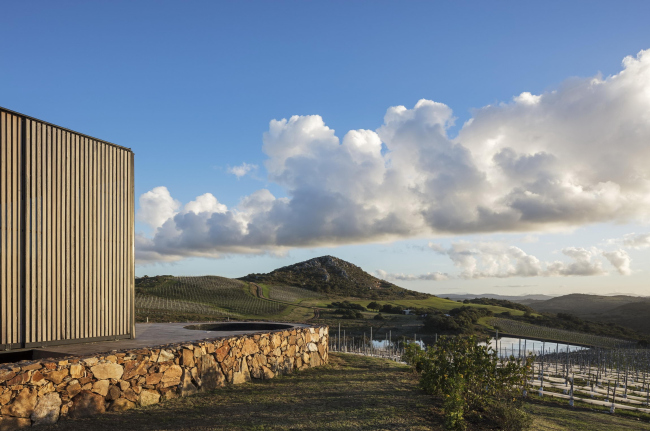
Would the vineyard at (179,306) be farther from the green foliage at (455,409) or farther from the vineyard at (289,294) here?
the green foliage at (455,409)

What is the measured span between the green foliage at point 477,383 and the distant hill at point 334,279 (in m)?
81.2

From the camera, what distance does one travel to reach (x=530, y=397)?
55.7ft

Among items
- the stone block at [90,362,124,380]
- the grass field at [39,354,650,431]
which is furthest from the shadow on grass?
the stone block at [90,362,124,380]

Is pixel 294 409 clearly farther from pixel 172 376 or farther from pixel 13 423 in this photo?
pixel 13 423

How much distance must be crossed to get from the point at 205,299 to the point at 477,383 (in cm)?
6177

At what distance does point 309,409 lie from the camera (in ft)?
28.2

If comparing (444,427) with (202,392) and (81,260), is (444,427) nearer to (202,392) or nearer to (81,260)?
(202,392)

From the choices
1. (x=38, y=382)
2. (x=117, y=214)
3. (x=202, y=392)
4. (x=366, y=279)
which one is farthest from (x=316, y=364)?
(x=366, y=279)

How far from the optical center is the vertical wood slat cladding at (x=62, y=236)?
8.72 m

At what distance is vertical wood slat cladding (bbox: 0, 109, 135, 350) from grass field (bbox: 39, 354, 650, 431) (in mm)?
2871

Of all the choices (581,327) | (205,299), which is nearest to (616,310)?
(581,327)

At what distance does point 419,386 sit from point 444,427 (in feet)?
9.15

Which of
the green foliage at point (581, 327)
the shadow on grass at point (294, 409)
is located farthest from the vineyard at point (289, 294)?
the shadow on grass at point (294, 409)

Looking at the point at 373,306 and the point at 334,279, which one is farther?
the point at 334,279
